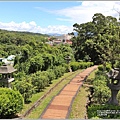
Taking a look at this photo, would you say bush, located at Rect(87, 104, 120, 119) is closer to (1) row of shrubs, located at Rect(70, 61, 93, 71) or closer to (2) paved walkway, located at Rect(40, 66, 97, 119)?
(2) paved walkway, located at Rect(40, 66, 97, 119)

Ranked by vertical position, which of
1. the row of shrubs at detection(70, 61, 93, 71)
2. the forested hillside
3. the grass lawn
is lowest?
the grass lawn

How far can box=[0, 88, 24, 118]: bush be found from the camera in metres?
8.84

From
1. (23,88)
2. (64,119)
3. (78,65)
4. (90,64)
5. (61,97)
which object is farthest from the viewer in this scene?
(90,64)

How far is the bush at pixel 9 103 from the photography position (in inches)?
348

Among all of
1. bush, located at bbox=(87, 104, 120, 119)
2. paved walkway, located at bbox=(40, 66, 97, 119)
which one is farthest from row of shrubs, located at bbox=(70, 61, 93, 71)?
bush, located at bbox=(87, 104, 120, 119)

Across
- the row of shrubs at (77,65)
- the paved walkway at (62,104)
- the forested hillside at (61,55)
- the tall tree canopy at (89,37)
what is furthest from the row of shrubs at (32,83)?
the tall tree canopy at (89,37)

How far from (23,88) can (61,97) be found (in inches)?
89.6

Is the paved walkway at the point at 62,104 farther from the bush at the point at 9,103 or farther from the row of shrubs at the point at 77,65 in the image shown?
the row of shrubs at the point at 77,65

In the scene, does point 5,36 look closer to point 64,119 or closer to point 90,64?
point 90,64

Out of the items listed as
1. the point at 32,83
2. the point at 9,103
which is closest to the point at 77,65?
the point at 32,83

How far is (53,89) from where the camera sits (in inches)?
577

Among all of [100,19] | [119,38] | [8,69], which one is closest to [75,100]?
[8,69]

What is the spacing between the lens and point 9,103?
350 inches

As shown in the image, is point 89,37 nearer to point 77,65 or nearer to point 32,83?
point 77,65
